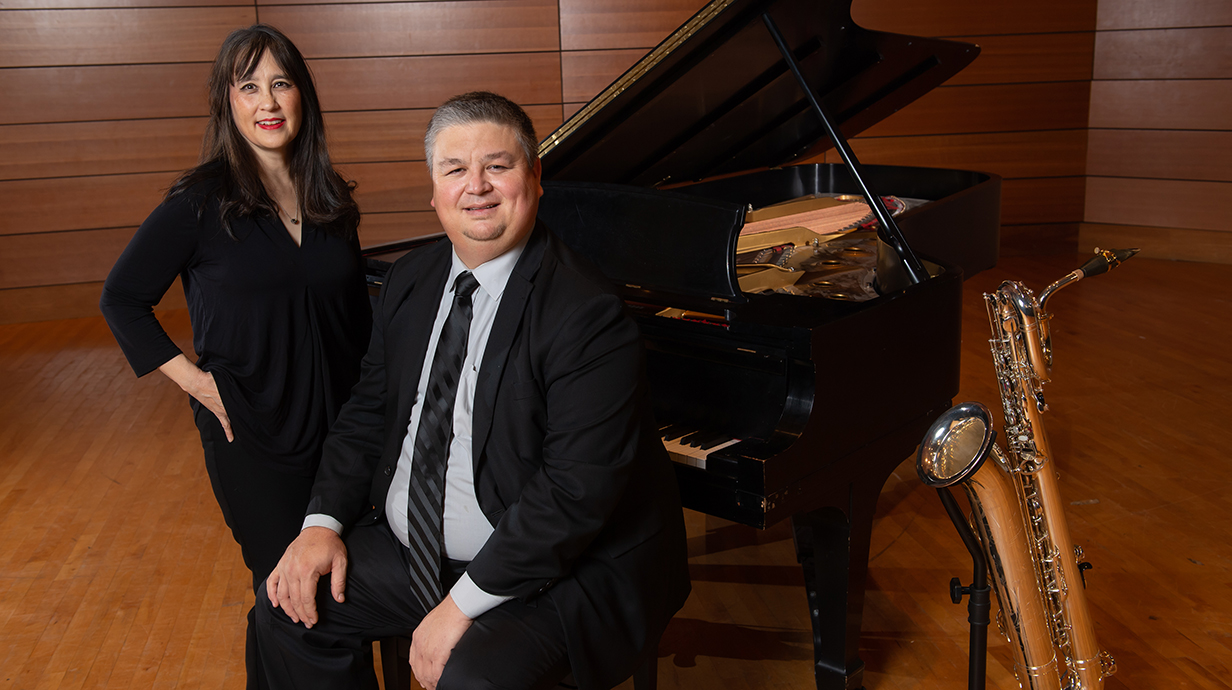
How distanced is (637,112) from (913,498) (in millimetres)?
1667

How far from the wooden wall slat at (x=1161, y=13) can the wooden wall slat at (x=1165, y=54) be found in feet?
0.15

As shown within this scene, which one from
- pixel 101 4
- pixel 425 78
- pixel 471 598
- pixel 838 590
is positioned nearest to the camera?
pixel 471 598

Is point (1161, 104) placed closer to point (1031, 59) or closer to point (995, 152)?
point (1031, 59)

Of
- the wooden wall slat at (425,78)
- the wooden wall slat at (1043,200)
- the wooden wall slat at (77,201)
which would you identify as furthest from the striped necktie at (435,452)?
the wooden wall slat at (1043,200)

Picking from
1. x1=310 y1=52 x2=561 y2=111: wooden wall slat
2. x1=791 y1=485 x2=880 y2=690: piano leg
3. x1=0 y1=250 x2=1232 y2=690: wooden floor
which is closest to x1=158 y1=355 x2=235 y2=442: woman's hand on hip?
x1=0 y1=250 x2=1232 y2=690: wooden floor

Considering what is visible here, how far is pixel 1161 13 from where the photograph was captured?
6375mm

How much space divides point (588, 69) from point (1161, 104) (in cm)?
393

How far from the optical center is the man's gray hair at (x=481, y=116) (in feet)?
5.28

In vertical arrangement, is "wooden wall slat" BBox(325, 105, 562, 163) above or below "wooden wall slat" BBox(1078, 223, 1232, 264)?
above

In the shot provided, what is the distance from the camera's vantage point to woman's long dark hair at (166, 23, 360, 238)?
Answer: 6.45 feet

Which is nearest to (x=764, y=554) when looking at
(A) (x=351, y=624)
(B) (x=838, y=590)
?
(B) (x=838, y=590)

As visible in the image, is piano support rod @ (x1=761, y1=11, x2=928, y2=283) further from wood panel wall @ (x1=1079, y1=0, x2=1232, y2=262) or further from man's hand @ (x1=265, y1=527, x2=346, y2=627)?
wood panel wall @ (x1=1079, y1=0, x2=1232, y2=262)

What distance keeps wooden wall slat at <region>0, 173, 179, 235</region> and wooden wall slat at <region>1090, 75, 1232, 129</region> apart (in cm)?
640

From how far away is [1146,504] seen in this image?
314 centimetres
